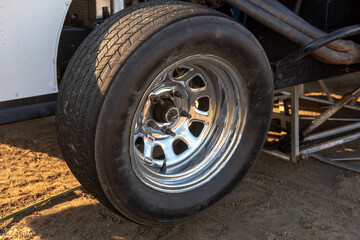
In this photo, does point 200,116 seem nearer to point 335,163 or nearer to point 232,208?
point 232,208

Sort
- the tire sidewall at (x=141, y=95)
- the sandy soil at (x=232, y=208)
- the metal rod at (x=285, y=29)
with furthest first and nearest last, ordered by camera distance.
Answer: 1. the metal rod at (x=285, y=29)
2. the sandy soil at (x=232, y=208)
3. the tire sidewall at (x=141, y=95)

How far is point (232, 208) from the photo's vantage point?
2.53 meters

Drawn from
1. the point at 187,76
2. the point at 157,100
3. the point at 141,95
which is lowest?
the point at 157,100

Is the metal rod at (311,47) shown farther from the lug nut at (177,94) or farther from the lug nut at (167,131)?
the lug nut at (167,131)

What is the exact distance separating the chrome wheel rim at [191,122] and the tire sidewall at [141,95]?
2.3 inches

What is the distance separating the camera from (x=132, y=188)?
6.38ft

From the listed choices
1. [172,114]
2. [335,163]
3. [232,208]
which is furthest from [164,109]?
[335,163]

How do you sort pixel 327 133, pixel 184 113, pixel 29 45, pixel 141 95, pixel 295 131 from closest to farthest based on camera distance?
1. pixel 141 95
2. pixel 29 45
3. pixel 184 113
4. pixel 295 131
5. pixel 327 133

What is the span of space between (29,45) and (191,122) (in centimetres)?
110

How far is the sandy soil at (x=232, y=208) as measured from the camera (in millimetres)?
2260

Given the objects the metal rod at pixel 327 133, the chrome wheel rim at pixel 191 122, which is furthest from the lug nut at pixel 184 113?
the metal rod at pixel 327 133

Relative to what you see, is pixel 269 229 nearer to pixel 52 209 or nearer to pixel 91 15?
pixel 52 209

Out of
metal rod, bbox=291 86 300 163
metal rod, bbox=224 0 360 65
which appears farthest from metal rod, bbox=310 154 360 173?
metal rod, bbox=224 0 360 65

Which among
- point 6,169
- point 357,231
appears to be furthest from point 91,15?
point 357,231
